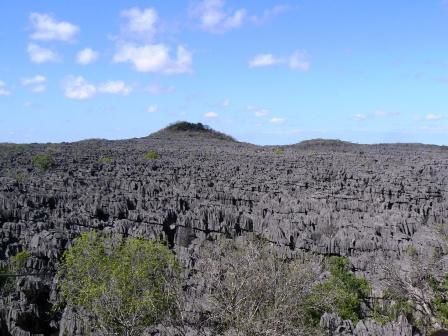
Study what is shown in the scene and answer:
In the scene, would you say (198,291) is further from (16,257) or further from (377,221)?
(377,221)

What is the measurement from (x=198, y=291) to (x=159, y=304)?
1.35 m

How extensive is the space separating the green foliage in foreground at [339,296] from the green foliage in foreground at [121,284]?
4.29m

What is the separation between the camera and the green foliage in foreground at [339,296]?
17531 mm

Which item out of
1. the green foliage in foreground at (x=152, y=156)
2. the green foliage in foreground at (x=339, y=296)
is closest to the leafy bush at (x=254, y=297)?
the green foliage in foreground at (x=339, y=296)

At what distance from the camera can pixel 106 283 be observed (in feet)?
53.4

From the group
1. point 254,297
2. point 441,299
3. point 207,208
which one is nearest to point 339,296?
point 254,297

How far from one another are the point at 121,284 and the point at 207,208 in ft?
38.0

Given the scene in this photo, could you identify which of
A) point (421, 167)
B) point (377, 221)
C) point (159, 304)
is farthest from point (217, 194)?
point (421, 167)

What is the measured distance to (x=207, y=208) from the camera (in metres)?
27.4

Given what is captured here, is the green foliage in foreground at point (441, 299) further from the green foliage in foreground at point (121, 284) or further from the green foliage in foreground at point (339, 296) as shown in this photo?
the green foliage in foreground at point (121, 284)

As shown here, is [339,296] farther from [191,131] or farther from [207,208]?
[191,131]

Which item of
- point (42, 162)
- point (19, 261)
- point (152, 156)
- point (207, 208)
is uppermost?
point (152, 156)

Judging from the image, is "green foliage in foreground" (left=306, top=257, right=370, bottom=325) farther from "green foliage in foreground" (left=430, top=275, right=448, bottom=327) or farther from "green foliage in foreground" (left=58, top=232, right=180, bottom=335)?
"green foliage in foreground" (left=58, top=232, right=180, bottom=335)

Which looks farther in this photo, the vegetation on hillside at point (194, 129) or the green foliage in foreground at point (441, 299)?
the vegetation on hillside at point (194, 129)
